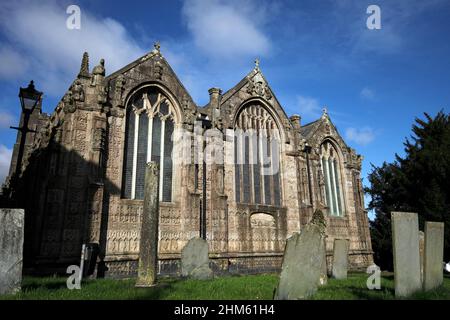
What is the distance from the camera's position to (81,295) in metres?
6.74

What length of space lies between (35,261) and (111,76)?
27.7 feet

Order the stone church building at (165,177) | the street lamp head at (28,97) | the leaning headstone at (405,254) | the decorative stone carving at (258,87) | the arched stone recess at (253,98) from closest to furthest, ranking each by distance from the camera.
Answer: the leaning headstone at (405,254) → the street lamp head at (28,97) → the stone church building at (165,177) → the arched stone recess at (253,98) → the decorative stone carving at (258,87)

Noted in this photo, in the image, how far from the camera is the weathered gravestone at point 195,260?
35.8ft

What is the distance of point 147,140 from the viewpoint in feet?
51.4

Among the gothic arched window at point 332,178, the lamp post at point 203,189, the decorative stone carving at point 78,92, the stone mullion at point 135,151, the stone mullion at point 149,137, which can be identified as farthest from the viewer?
the gothic arched window at point 332,178

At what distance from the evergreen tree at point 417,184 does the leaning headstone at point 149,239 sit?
56.0 feet

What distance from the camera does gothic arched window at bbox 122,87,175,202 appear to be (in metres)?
14.8

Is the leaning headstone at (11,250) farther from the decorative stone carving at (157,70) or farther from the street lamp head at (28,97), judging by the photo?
A: the decorative stone carving at (157,70)

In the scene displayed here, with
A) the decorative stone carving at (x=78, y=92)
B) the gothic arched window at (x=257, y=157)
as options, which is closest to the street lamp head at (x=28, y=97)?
the decorative stone carving at (x=78, y=92)

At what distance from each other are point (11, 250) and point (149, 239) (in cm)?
298

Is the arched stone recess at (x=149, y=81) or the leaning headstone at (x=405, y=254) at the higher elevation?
the arched stone recess at (x=149, y=81)

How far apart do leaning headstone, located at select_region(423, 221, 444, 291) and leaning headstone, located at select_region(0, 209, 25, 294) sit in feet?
31.9

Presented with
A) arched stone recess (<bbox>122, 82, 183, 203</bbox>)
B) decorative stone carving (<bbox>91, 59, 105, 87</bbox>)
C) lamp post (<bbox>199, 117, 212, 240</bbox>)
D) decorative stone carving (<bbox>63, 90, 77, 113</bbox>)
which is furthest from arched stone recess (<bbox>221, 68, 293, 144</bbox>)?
decorative stone carving (<bbox>63, 90, 77, 113</bbox>)

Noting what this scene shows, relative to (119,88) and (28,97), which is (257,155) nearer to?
(119,88)
